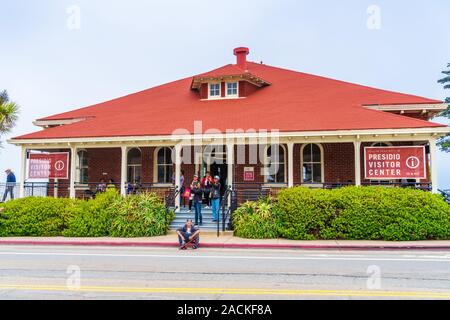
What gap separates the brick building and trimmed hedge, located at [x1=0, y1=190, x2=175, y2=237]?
230 cm

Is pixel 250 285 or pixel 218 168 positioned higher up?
pixel 218 168

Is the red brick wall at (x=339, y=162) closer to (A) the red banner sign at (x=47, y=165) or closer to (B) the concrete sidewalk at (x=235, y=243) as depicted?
(B) the concrete sidewalk at (x=235, y=243)

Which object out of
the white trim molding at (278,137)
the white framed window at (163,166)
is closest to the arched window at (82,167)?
the white trim molding at (278,137)

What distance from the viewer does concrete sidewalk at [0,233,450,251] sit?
13242mm

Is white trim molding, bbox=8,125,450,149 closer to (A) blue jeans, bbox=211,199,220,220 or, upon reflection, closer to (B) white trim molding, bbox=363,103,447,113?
(A) blue jeans, bbox=211,199,220,220

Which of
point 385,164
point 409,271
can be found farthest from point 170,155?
point 409,271

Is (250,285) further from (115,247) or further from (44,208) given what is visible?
(44,208)

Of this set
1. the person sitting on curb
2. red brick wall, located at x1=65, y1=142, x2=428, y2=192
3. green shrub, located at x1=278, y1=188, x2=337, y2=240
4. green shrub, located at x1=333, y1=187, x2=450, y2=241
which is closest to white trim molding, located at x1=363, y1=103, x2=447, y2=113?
red brick wall, located at x1=65, y1=142, x2=428, y2=192

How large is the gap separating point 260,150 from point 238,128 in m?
2.84

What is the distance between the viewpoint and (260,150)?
67.6 feet

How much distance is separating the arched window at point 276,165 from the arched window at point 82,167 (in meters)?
9.39

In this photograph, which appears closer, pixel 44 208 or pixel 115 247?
pixel 115 247

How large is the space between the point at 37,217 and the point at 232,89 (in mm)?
12217

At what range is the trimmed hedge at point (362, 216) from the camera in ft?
47.2
